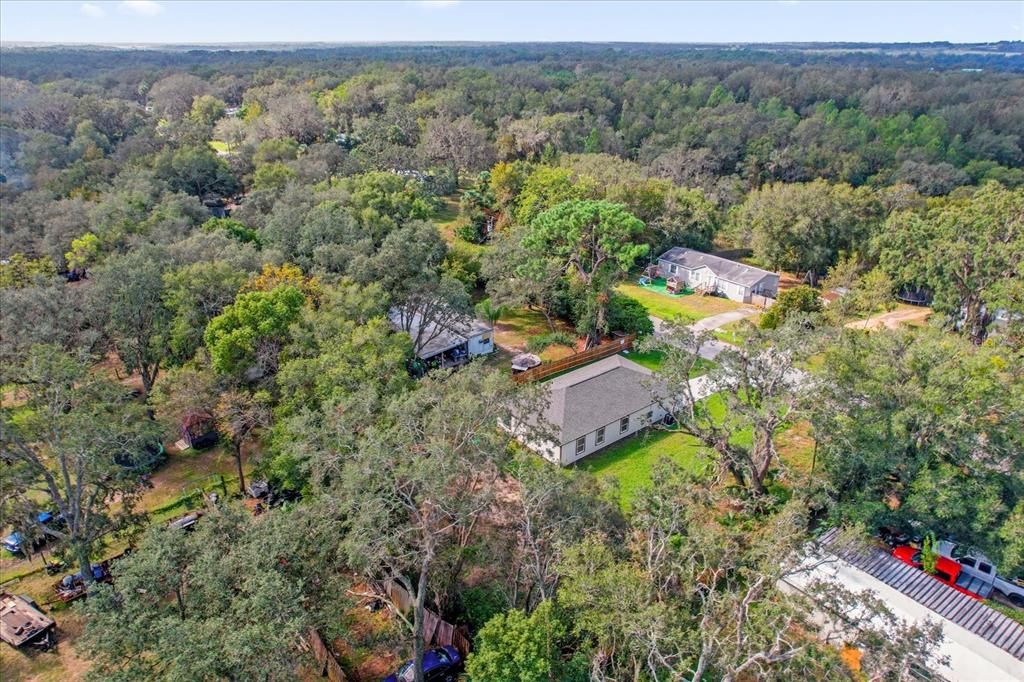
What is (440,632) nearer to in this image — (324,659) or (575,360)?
(324,659)

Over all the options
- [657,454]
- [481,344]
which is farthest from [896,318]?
[481,344]

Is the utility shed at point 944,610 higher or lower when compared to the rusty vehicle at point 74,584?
higher

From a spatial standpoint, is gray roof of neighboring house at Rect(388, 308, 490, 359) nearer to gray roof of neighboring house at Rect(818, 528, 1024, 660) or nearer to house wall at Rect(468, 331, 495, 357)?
house wall at Rect(468, 331, 495, 357)

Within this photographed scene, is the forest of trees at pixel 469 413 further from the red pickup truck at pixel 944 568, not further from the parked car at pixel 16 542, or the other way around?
the parked car at pixel 16 542

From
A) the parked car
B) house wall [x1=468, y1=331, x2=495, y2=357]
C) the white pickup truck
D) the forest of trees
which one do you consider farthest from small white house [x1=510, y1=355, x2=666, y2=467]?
the parked car

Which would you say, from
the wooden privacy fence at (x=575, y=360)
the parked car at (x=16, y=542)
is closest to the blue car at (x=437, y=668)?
the parked car at (x=16, y=542)

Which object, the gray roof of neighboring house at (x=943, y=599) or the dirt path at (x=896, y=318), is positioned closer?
the gray roof of neighboring house at (x=943, y=599)
